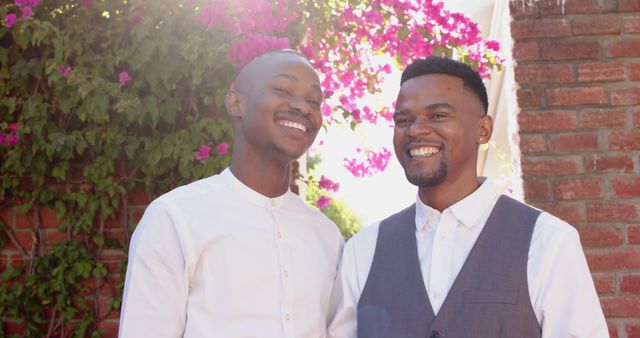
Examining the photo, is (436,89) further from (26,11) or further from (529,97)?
(26,11)

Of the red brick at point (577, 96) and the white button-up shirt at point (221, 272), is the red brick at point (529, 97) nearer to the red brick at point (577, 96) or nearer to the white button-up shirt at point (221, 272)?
the red brick at point (577, 96)

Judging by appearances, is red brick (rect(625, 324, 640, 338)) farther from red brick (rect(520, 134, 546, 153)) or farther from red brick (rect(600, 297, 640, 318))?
red brick (rect(520, 134, 546, 153))

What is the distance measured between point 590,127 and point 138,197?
6.65 feet

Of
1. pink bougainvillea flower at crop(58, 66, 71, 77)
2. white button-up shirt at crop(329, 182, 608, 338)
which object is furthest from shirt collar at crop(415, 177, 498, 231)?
pink bougainvillea flower at crop(58, 66, 71, 77)

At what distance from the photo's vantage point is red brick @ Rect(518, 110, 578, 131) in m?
3.27

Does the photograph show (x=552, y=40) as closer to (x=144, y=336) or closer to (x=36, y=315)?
(x=144, y=336)

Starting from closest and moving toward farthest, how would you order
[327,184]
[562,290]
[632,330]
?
[562,290] < [632,330] < [327,184]

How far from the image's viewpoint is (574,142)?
128 inches

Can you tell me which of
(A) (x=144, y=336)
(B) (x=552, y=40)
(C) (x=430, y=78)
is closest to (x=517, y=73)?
(B) (x=552, y=40)

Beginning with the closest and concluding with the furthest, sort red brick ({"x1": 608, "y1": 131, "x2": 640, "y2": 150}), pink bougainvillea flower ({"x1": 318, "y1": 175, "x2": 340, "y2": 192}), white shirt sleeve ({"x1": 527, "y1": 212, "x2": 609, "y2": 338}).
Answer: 1. white shirt sleeve ({"x1": 527, "y1": 212, "x2": 609, "y2": 338})
2. red brick ({"x1": 608, "y1": 131, "x2": 640, "y2": 150})
3. pink bougainvillea flower ({"x1": 318, "y1": 175, "x2": 340, "y2": 192})

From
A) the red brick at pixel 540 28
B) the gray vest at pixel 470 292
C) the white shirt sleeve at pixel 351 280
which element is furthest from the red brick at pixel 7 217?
the red brick at pixel 540 28

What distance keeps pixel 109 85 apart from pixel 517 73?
5.91ft

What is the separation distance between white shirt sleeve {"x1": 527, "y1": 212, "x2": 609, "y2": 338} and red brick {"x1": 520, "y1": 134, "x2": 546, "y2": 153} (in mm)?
1252

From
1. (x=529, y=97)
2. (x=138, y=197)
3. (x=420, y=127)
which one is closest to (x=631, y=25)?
(x=529, y=97)
